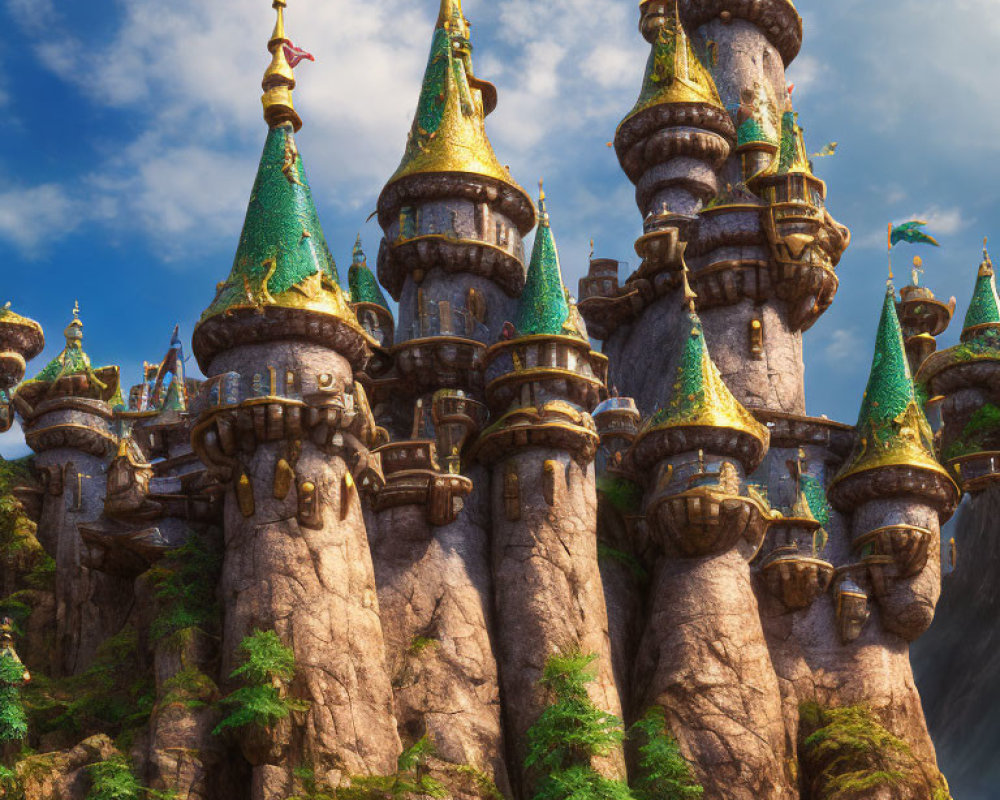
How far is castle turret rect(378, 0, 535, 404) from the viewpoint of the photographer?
1890 inches

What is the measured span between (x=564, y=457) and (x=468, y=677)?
246 inches

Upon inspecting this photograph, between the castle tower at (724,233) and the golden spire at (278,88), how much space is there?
12263 mm

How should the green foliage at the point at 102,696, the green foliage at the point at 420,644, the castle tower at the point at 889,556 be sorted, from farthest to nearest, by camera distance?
the castle tower at the point at 889,556, the green foliage at the point at 420,644, the green foliage at the point at 102,696

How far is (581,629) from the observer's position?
43.1 m

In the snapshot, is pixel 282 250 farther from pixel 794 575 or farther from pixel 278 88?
pixel 794 575

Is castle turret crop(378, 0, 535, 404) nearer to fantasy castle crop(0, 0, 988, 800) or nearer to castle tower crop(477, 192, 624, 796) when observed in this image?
fantasy castle crop(0, 0, 988, 800)

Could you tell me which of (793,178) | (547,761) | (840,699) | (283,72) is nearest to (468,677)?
(547,761)

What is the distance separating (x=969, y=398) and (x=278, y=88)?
24.2 metres

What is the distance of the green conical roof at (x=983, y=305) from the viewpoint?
192 ft

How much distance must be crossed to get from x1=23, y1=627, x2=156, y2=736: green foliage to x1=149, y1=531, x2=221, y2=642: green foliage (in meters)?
1.37

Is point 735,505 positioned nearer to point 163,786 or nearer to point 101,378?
point 163,786

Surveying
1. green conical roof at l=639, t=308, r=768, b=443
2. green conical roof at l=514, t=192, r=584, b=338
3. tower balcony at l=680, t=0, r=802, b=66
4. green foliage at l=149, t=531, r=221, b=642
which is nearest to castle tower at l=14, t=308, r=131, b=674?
green foliage at l=149, t=531, r=221, b=642

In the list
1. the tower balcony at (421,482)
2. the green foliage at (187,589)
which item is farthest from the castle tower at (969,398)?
the green foliage at (187,589)

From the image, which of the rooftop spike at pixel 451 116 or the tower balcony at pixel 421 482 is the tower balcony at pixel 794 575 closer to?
the tower balcony at pixel 421 482
